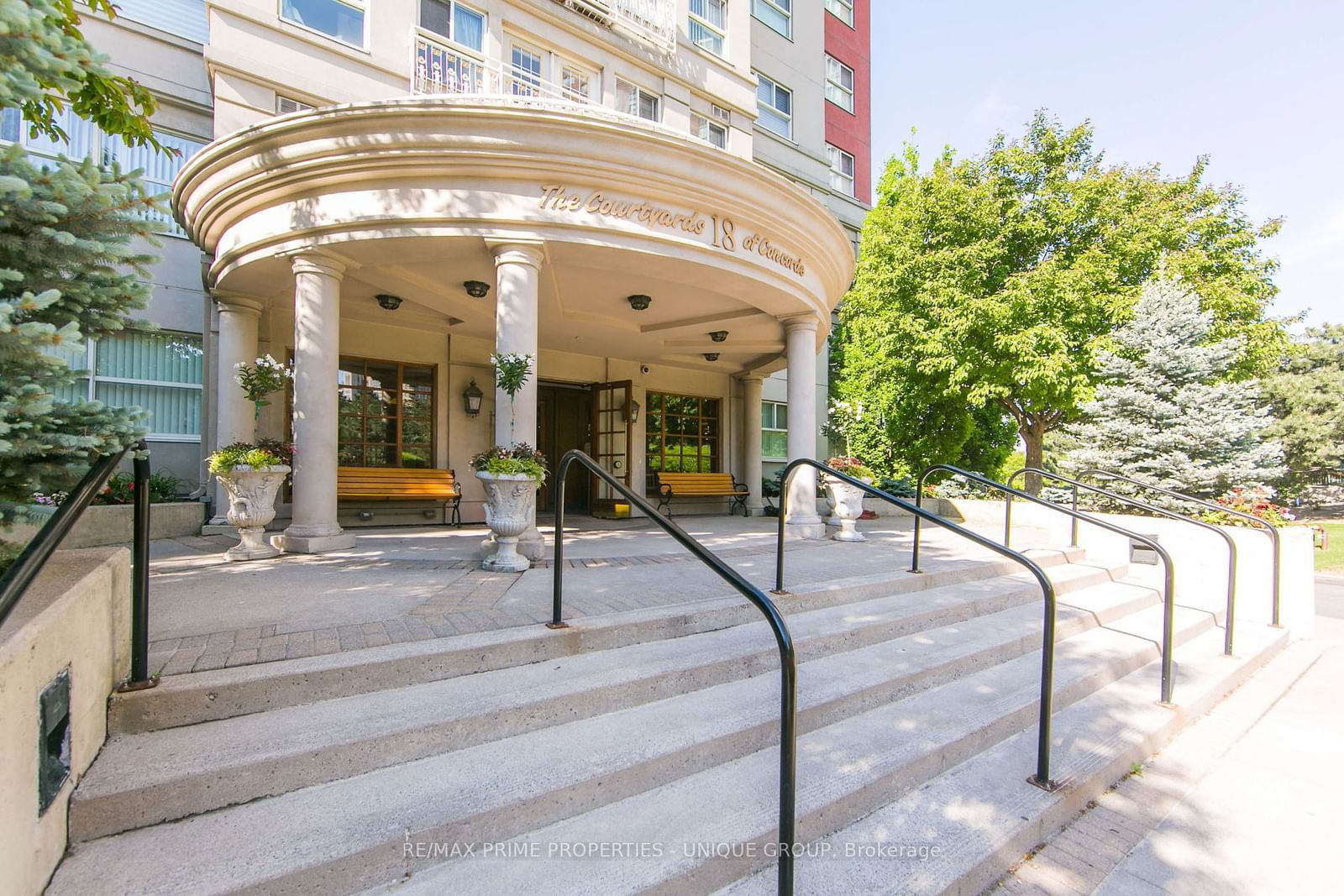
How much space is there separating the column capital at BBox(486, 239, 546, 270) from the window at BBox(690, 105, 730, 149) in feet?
27.2

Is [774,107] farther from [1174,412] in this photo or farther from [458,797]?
[458,797]

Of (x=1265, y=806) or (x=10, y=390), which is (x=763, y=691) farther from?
(x=10, y=390)

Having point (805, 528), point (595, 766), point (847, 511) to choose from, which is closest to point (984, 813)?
point (595, 766)

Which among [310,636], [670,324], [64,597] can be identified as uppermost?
[670,324]

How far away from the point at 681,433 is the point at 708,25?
28.1 ft

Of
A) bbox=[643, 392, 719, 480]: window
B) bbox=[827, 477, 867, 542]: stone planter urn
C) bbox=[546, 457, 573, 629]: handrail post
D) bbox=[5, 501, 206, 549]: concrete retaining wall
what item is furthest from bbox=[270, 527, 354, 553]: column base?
bbox=[643, 392, 719, 480]: window

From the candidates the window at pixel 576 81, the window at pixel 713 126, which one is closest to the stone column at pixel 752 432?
the window at pixel 713 126

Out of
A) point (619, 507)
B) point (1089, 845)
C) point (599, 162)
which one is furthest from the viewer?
point (619, 507)

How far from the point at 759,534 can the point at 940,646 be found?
413 cm

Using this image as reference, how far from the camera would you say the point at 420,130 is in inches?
198

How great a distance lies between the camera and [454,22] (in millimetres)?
9000

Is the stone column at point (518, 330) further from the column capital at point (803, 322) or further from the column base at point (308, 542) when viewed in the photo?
the column capital at point (803, 322)

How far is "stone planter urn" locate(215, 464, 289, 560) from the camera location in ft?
17.0

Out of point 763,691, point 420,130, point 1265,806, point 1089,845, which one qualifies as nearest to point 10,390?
point 763,691
